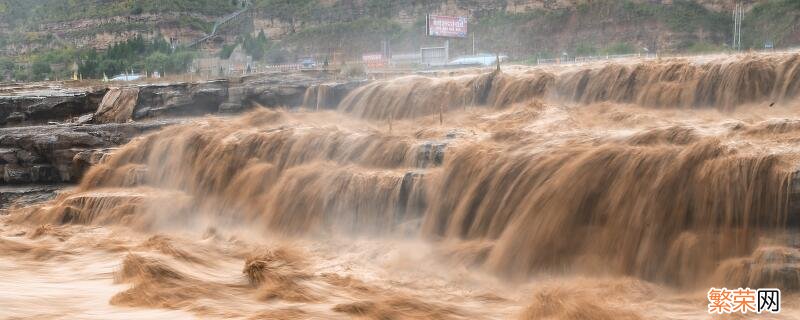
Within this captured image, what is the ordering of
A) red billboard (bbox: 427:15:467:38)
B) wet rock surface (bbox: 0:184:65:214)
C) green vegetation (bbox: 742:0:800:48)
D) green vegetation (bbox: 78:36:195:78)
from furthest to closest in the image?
green vegetation (bbox: 78:36:195:78), red billboard (bbox: 427:15:467:38), green vegetation (bbox: 742:0:800:48), wet rock surface (bbox: 0:184:65:214)

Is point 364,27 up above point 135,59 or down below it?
above

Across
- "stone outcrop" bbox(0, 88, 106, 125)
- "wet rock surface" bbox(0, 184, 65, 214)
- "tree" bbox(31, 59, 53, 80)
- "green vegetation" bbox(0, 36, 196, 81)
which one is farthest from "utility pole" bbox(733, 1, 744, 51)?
"tree" bbox(31, 59, 53, 80)

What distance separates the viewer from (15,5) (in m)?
75.9

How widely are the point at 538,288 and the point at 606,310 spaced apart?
44.6 inches

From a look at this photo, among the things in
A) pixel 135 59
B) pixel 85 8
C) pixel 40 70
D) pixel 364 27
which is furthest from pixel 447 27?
pixel 85 8

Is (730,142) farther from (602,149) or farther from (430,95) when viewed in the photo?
(430,95)

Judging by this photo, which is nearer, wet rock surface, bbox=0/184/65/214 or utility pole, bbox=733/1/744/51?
wet rock surface, bbox=0/184/65/214

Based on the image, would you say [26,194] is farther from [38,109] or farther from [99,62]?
[99,62]

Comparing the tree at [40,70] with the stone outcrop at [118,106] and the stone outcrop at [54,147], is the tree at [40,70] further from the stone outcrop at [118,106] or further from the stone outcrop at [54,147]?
the stone outcrop at [54,147]

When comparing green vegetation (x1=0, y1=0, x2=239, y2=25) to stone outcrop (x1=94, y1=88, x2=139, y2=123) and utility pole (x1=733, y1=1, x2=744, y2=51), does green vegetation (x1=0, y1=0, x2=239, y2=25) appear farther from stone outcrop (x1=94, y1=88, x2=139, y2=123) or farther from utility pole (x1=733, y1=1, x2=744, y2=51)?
stone outcrop (x1=94, y1=88, x2=139, y2=123)

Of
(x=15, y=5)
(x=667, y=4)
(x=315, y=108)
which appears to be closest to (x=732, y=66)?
(x=315, y=108)

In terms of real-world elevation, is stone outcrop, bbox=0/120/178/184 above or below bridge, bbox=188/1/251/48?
below

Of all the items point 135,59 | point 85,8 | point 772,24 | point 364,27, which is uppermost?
point 85,8

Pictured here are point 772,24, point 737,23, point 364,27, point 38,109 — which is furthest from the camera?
point 364,27
